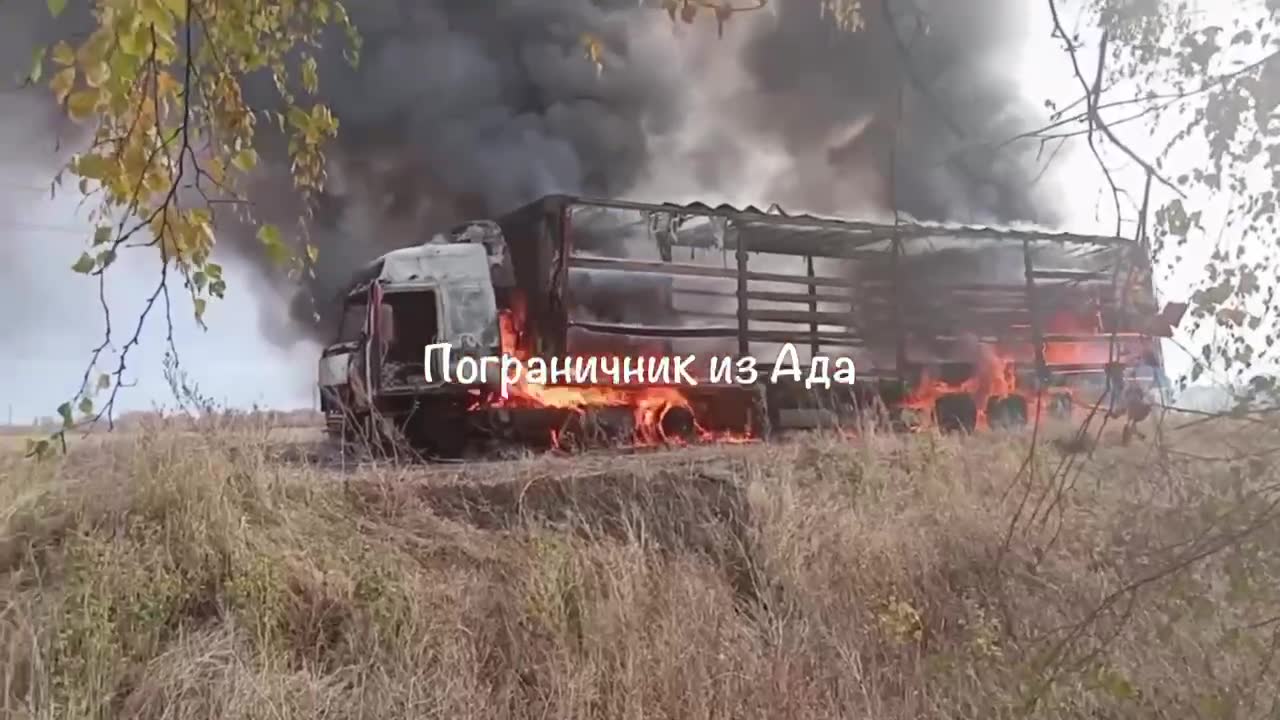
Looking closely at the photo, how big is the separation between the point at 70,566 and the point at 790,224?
7.89 feet

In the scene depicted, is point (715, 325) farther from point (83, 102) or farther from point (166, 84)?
point (83, 102)

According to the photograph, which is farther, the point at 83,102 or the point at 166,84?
the point at 166,84

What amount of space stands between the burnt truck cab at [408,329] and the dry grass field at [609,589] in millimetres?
205

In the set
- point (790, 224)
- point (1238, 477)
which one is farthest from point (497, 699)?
point (790, 224)

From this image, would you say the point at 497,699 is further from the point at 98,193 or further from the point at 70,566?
the point at 98,193

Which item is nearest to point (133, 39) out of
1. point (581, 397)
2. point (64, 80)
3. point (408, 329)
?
point (64, 80)

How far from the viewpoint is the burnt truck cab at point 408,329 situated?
2869 mm

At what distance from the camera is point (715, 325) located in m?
3.33

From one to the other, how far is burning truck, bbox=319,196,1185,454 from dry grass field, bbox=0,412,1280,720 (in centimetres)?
Result: 21

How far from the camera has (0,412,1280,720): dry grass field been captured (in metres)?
2.09

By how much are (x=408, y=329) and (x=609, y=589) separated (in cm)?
101

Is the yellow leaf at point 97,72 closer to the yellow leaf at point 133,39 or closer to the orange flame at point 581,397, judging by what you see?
the yellow leaf at point 133,39

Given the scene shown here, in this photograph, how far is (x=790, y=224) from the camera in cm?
347

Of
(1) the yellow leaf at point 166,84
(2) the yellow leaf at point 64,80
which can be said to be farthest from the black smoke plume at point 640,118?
(2) the yellow leaf at point 64,80
